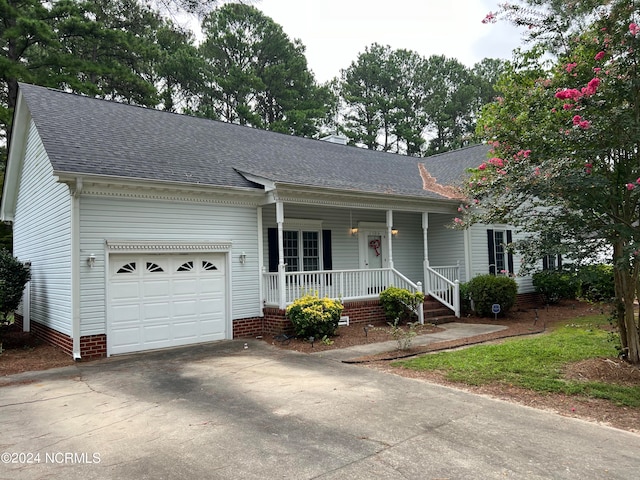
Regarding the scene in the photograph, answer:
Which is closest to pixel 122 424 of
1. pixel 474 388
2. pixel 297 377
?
pixel 297 377

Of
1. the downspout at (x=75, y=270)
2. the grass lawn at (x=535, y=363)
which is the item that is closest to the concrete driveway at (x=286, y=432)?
the grass lawn at (x=535, y=363)

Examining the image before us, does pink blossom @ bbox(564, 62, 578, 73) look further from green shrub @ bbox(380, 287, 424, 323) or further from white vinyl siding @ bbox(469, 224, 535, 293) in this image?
white vinyl siding @ bbox(469, 224, 535, 293)

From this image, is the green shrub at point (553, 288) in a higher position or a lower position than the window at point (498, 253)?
lower

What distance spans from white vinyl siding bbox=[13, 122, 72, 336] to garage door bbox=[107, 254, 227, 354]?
3.06 ft

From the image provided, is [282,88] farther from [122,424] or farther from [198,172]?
[122,424]

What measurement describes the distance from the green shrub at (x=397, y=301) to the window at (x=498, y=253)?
4692 millimetres

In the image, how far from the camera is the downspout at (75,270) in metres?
8.45

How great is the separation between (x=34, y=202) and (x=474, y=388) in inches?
445

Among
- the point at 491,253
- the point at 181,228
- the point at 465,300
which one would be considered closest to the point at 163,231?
the point at 181,228

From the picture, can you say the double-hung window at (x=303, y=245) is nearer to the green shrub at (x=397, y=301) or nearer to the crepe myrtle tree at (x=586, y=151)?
the green shrub at (x=397, y=301)

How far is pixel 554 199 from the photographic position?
6477 millimetres

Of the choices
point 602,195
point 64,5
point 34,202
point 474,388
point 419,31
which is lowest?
point 474,388

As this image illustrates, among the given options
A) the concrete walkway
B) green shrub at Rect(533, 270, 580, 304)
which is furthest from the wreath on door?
green shrub at Rect(533, 270, 580, 304)

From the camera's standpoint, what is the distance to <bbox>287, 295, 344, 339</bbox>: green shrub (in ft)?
31.9
